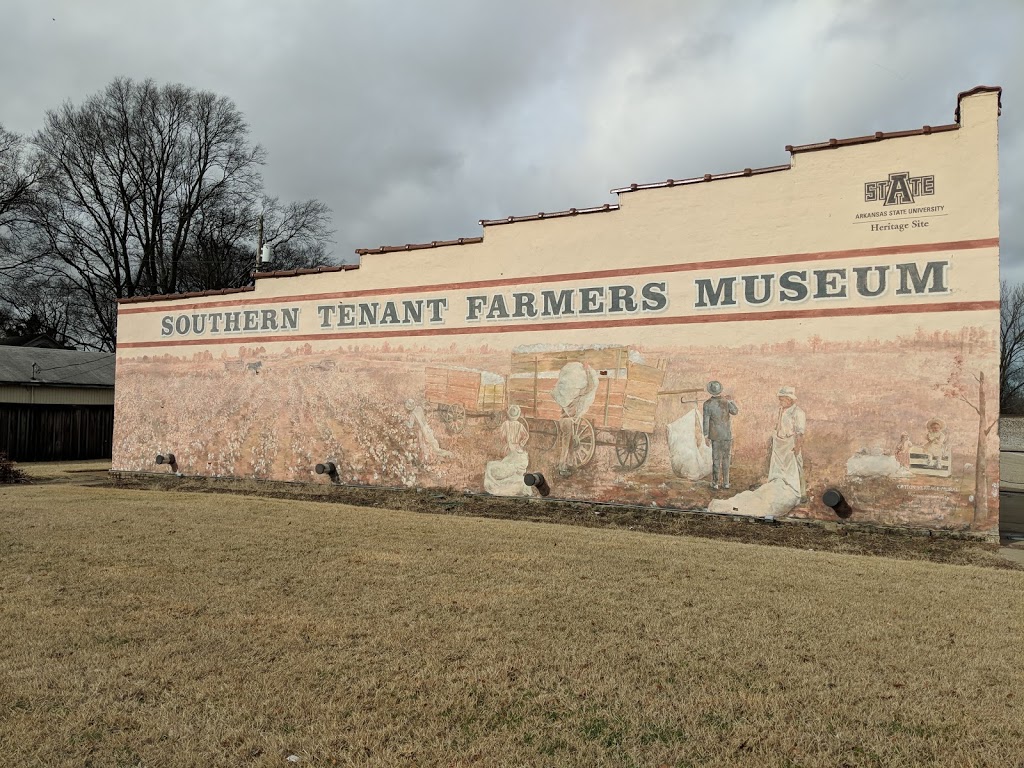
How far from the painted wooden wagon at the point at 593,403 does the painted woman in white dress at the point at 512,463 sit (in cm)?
22

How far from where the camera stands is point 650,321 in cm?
1351

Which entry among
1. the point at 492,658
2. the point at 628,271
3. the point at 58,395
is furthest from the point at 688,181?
the point at 58,395

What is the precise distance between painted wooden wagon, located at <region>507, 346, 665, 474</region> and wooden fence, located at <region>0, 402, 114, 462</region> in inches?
743

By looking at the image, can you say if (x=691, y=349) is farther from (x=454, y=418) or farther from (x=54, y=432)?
(x=54, y=432)

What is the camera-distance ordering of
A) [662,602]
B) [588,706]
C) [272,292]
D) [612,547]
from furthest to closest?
[272,292] < [612,547] < [662,602] < [588,706]

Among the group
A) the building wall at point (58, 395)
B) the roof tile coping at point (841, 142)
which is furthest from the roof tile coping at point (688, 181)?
the building wall at point (58, 395)

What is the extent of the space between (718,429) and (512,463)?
4.06 meters

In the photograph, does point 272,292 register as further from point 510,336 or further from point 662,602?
point 662,602

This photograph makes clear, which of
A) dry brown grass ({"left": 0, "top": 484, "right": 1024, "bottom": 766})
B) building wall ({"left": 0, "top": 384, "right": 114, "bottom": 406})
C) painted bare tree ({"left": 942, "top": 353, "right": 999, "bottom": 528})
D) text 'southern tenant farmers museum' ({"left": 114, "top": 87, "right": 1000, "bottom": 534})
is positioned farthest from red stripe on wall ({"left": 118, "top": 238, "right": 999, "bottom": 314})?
building wall ({"left": 0, "top": 384, "right": 114, "bottom": 406})

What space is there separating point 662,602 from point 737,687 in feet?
6.89

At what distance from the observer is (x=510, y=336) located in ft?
48.5

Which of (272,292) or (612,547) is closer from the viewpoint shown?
(612,547)

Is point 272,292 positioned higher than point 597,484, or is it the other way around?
point 272,292

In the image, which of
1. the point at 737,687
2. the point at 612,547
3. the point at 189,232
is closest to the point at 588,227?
the point at 612,547
